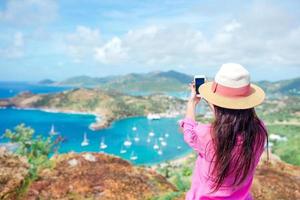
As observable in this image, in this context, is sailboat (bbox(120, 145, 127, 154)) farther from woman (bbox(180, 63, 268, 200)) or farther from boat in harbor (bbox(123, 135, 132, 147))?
woman (bbox(180, 63, 268, 200))

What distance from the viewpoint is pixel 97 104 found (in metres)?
131

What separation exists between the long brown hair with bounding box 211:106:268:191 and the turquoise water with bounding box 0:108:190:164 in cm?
6025

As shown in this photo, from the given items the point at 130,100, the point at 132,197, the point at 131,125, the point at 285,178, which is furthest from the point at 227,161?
the point at 130,100

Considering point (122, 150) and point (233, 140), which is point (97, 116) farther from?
point (233, 140)

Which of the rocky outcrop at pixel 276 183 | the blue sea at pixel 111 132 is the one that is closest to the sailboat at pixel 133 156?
the blue sea at pixel 111 132

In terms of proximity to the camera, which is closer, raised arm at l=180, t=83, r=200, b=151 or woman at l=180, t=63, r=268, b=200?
woman at l=180, t=63, r=268, b=200

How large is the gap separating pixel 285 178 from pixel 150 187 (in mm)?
2376

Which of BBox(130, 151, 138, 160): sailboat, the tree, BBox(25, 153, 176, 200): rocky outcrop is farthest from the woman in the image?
BBox(130, 151, 138, 160): sailboat

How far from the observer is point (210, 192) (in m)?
2.61

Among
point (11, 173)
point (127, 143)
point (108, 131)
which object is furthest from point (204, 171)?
point (108, 131)

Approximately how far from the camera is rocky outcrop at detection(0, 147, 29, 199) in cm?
516

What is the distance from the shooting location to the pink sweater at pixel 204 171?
255 cm

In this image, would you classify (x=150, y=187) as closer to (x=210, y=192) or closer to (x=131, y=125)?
(x=210, y=192)

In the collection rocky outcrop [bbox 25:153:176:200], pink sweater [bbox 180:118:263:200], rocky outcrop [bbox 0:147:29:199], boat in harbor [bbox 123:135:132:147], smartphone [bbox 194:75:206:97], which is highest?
smartphone [bbox 194:75:206:97]
